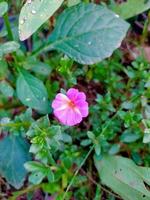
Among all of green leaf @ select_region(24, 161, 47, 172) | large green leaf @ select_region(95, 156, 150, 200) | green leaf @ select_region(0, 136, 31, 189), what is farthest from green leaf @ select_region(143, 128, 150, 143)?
green leaf @ select_region(0, 136, 31, 189)

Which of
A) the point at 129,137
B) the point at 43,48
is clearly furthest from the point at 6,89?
the point at 129,137

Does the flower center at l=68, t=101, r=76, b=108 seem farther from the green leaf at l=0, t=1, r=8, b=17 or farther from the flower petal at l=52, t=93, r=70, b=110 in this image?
the green leaf at l=0, t=1, r=8, b=17

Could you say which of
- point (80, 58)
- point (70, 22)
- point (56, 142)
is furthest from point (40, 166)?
point (70, 22)

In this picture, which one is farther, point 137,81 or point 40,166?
point 137,81

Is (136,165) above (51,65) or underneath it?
underneath

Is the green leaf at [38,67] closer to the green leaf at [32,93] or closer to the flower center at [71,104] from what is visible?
the green leaf at [32,93]

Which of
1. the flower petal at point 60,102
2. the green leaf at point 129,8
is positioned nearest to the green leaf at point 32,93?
the flower petal at point 60,102

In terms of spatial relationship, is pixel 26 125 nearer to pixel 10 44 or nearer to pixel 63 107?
pixel 63 107
